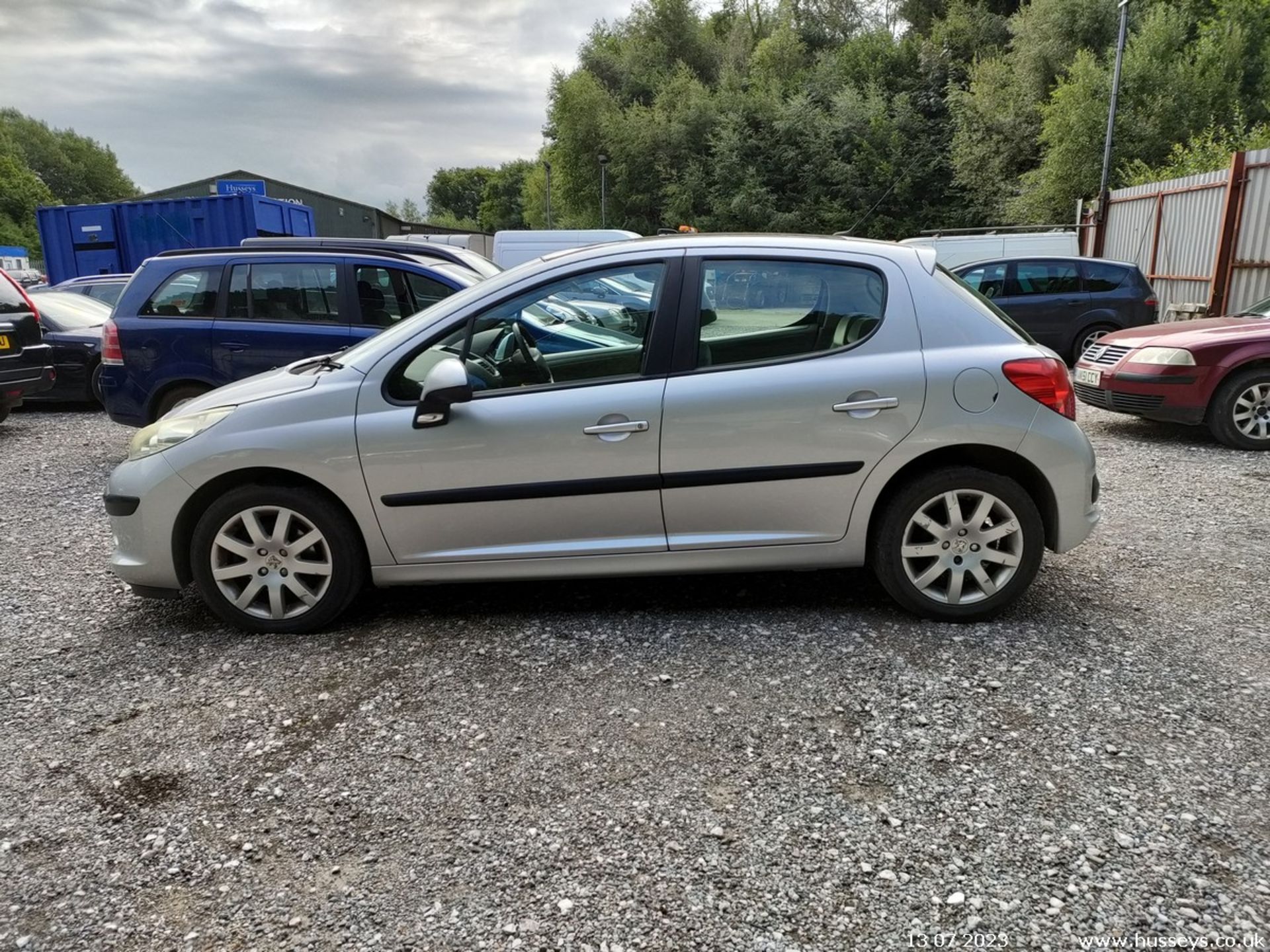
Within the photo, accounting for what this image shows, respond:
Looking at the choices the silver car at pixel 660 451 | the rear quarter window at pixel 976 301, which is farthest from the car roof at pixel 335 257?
the rear quarter window at pixel 976 301

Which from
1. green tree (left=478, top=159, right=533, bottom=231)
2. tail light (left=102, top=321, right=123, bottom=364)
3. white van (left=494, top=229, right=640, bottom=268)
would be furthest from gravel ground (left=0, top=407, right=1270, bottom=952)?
green tree (left=478, top=159, right=533, bottom=231)

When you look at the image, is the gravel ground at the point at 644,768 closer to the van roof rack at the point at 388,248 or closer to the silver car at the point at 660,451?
the silver car at the point at 660,451

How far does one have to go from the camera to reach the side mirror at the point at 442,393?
3434 millimetres

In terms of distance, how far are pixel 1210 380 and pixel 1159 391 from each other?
373 millimetres

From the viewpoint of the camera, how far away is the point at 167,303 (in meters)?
6.82

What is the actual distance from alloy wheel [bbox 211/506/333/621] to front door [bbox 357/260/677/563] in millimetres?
337

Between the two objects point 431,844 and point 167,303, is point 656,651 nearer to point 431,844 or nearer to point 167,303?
point 431,844

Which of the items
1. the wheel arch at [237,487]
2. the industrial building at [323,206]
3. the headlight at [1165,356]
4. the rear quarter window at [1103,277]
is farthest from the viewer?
the industrial building at [323,206]

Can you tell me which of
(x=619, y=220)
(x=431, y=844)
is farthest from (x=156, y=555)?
(x=619, y=220)

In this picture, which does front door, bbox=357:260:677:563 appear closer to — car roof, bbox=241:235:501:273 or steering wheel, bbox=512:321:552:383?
steering wheel, bbox=512:321:552:383

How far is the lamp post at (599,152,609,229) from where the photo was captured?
40812 millimetres

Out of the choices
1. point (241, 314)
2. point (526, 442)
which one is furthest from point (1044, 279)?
point (526, 442)

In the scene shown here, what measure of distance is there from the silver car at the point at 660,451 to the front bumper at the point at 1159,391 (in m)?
4.34

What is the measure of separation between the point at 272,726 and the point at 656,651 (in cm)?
144
